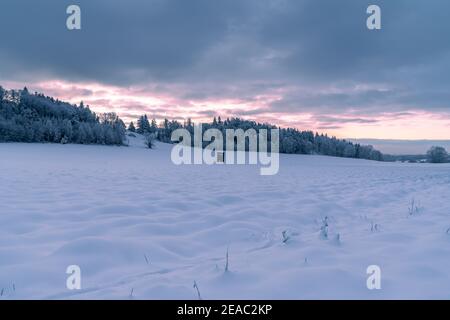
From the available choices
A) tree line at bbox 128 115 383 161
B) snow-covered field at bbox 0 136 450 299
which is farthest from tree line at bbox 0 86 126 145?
snow-covered field at bbox 0 136 450 299

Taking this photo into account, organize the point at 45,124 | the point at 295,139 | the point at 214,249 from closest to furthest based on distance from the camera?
the point at 214,249, the point at 45,124, the point at 295,139

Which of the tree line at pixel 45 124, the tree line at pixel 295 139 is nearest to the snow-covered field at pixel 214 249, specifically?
the tree line at pixel 45 124

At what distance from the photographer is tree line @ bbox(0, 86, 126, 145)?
6103 cm

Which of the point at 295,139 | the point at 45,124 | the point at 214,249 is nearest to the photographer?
the point at 214,249

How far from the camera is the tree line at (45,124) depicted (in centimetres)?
6103

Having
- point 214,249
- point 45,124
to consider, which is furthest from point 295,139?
point 214,249

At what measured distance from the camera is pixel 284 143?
86.8m

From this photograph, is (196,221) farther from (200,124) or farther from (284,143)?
(200,124)

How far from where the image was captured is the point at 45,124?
65062 millimetres

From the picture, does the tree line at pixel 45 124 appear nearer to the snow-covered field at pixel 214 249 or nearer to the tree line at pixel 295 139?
the tree line at pixel 295 139

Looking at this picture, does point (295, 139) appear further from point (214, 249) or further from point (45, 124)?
point (214, 249)

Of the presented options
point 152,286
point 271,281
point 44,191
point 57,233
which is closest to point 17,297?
point 152,286
